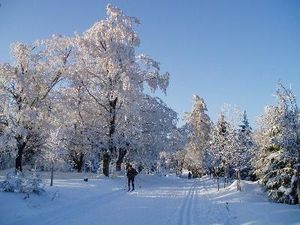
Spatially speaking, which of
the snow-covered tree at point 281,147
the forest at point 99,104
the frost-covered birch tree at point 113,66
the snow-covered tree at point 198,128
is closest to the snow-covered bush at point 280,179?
the snow-covered tree at point 281,147

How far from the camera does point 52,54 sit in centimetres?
3969

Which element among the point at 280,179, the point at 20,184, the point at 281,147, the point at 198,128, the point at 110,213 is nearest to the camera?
the point at 110,213

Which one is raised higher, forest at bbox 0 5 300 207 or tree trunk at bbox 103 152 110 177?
forest at bbox 0 5 300 207

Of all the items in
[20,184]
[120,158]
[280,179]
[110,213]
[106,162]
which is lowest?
[110,213]

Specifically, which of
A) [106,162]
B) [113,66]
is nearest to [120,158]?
[106,162]

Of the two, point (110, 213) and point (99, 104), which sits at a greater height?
point (99, 104)

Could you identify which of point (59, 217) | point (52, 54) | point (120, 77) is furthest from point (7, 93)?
point (59, 217)

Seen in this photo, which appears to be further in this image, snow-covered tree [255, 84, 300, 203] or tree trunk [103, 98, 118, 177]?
tree trunk [103, 98, 118, 177]

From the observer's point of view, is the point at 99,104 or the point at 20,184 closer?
the point at 20,184

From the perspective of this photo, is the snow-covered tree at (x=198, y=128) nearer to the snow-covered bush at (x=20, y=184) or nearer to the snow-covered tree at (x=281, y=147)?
the snow-covered tree at (x=281, y=147)

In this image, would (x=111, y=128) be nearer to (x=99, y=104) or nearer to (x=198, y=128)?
(x=99, y=104)

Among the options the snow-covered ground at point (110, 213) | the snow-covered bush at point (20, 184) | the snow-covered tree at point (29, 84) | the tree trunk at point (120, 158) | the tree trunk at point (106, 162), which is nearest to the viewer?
the snow-covered ground at point (110, 213)

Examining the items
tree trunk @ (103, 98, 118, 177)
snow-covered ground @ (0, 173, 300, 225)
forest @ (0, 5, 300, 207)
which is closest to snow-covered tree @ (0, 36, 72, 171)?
forest @ (0, 5, 300, 207)

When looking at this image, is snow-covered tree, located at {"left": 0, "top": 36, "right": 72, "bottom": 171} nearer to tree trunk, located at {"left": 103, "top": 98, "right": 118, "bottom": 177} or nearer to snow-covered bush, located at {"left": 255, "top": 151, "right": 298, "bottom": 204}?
tree trunk, located at {"left": 103, "top": 98, "right": 118, "bottom": 177}
